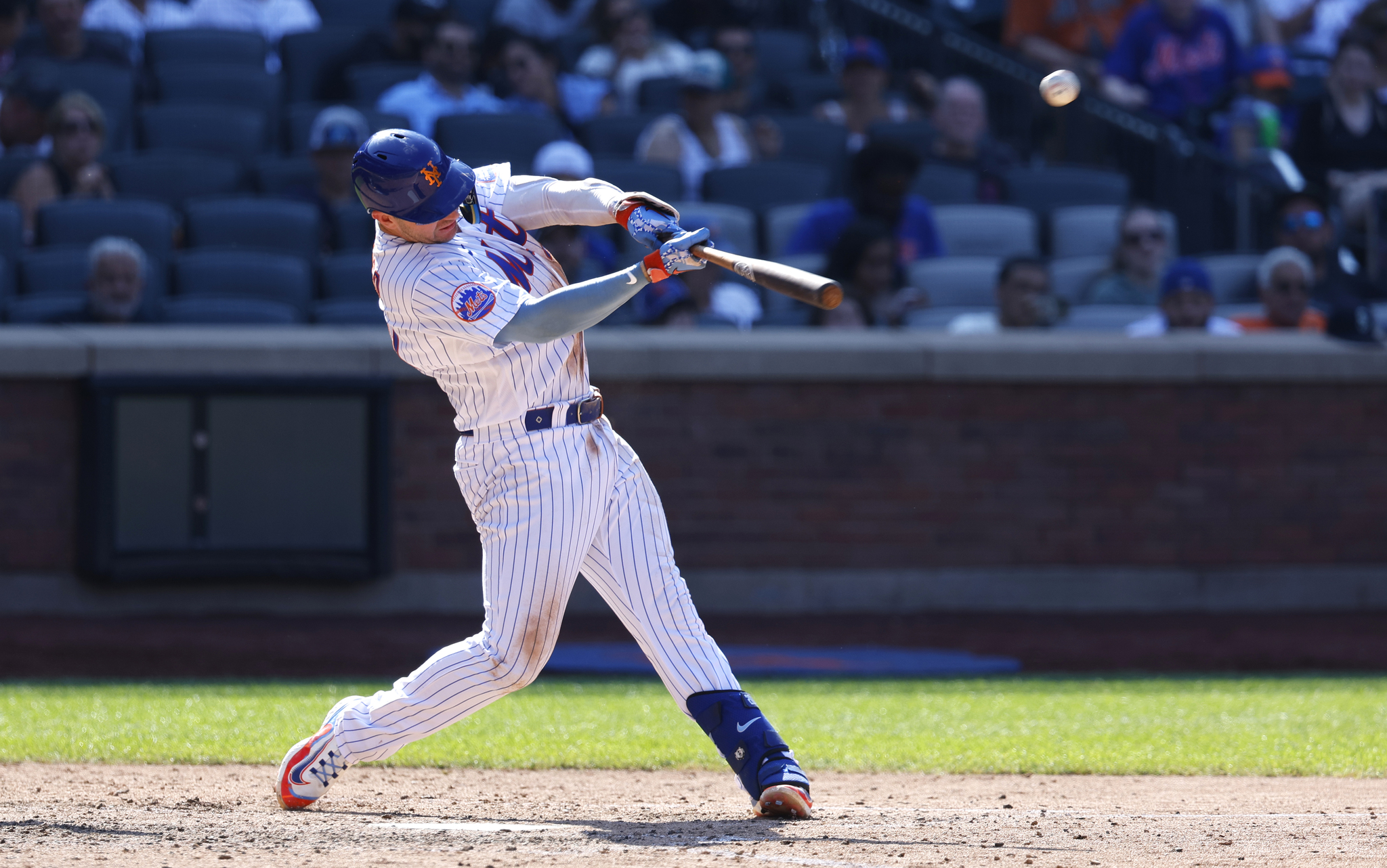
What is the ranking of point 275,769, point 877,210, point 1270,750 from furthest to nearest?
point 877,210
point 1270,750
point 275,769

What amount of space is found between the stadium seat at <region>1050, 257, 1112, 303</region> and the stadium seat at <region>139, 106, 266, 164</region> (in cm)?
473

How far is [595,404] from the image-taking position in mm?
4102

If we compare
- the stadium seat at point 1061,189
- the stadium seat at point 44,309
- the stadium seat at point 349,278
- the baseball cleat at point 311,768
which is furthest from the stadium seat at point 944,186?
the baseball cleat at point 311,768

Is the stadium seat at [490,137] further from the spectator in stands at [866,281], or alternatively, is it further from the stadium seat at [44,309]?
the stadium seat at [44,309]

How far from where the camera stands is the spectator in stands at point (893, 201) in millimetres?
9359

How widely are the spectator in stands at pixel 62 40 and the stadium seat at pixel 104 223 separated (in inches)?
60.8

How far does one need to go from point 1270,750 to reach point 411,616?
4.32 metres

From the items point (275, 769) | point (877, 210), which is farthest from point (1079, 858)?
point (877, 210)

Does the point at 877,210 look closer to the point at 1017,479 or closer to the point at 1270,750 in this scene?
the point at 1017,479

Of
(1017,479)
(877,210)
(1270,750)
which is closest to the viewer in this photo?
(1270,750)

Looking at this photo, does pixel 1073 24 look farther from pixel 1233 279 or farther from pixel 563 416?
pixel 563 416

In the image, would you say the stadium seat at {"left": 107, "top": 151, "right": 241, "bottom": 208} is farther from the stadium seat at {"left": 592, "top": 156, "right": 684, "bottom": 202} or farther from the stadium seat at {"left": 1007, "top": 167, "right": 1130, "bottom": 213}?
the stadium seat at {"left": 1007, "top": 167, "right": 1130, "bottom": 213}

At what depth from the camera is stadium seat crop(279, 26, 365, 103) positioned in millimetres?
10375

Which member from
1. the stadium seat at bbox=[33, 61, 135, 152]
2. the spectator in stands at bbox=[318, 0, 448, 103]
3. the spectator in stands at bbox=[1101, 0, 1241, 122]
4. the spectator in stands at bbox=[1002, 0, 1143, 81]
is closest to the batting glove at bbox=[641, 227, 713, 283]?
the stadium seat at bbox=[33, 61, 135, 152]
